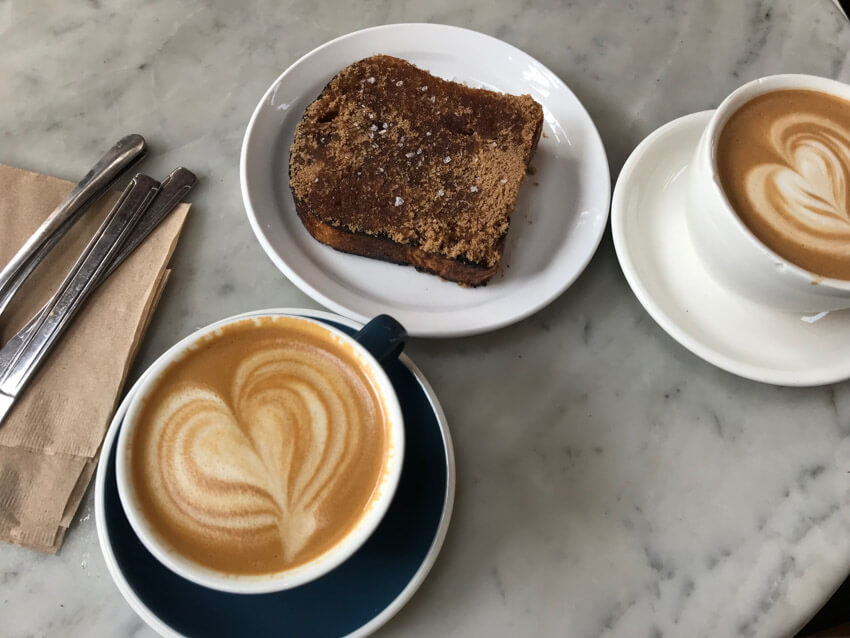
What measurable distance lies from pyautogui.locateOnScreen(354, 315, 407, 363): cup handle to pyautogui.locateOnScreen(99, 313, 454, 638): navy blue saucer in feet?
0.66

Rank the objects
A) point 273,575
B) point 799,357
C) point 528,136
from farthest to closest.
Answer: point 528,136 < point 799,357 < point 273,575

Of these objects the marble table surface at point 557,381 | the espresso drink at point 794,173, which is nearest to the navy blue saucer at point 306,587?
the marble table surface at point 557,381

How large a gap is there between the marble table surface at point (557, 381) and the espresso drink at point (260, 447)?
0.23m

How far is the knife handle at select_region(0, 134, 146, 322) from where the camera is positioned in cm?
91

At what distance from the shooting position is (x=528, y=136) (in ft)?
3.27

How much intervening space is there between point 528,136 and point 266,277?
1.64 ft

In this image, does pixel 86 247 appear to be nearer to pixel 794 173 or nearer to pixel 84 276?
pixel 84 276

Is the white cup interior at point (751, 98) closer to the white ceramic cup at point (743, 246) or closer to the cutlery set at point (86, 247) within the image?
the white ceramic cup at point (743, 246)

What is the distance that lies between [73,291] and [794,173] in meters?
1.07

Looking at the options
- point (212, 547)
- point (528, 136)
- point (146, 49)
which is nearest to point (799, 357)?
point (528, 136)

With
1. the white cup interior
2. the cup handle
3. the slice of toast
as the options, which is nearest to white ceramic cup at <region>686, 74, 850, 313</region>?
the white cup interior

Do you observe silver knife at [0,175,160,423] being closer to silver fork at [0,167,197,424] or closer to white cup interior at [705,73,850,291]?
silver fork at [0,167,197,424]

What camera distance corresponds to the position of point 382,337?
72 centimetres

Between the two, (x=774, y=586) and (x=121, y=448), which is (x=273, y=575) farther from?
(x=774, y=586)
